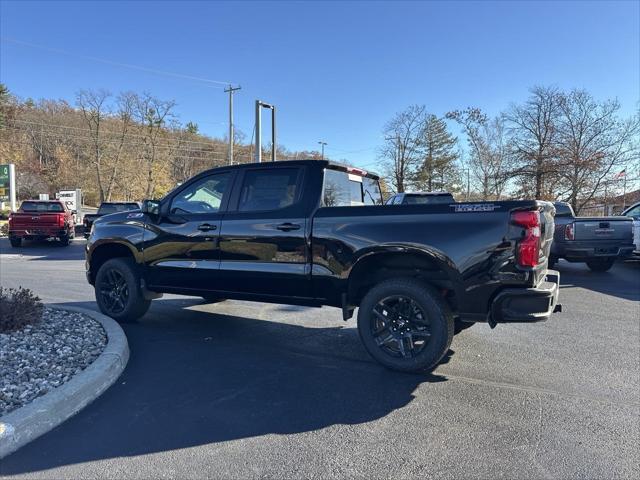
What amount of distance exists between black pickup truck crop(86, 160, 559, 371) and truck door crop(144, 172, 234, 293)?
0.01 meters

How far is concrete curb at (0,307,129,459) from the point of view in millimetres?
2883

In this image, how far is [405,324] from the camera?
14.2 ft

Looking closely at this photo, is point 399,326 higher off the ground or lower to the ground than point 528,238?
lower

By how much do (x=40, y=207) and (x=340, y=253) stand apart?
55.5 feet

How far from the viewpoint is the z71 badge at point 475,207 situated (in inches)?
152

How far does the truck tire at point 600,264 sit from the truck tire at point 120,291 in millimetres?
10700

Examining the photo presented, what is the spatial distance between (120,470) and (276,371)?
1808mm

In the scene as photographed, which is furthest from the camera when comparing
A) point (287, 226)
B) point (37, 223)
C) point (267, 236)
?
point (37, 223)

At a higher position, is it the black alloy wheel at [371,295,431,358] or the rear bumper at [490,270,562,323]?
the rear bumper at [490,270,562,323]

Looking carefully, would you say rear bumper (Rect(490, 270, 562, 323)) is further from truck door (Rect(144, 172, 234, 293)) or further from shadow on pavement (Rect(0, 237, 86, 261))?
shadow on pavement (Rect(0, 237, 86, 261))

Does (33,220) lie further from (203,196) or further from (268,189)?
(268,189)

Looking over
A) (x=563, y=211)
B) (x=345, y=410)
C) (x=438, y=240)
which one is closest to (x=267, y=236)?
(x=438, y=240)

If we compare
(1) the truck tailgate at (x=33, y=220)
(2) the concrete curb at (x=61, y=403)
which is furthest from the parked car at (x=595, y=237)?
(1) the truck tailgate at (x=33, y=220)

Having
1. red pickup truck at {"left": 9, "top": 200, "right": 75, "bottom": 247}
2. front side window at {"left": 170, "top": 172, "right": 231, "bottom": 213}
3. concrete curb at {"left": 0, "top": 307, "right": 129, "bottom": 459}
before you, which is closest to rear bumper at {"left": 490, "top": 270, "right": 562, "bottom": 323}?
front side window at {"left": 170, "top": 172, "right": 231, "bottom": 213}
